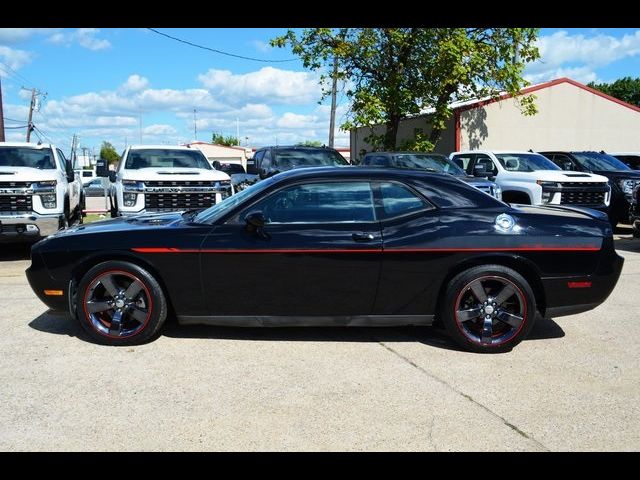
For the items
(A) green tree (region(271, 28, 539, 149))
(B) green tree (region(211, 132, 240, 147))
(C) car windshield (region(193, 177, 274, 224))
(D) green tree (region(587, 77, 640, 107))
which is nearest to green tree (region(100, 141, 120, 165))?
(B) green tree (region(211, 132, 240, 147))

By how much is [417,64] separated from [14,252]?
1479cm

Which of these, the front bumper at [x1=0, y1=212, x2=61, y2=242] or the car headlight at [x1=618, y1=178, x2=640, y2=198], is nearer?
the front bumper at [x1=0, y1=212, x2=61, y2=242]

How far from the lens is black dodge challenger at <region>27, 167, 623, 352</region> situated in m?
4.67

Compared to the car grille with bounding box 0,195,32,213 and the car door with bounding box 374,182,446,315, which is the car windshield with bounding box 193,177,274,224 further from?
the car grille with bounding box 0,195,32,213

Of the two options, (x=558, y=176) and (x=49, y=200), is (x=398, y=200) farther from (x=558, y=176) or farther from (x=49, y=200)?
(x=558, y=176)

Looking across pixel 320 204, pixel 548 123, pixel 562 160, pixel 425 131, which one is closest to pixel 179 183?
pixel 320 204

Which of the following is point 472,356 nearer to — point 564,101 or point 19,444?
point 19,444

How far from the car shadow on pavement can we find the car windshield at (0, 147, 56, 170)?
1568 mm

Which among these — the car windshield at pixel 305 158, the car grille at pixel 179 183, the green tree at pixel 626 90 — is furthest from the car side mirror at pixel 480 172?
the green tree at pixel 626 90

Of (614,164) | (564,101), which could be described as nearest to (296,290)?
(614,164)

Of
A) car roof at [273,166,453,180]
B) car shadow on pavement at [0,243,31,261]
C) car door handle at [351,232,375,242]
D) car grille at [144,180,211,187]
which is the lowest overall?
car shadow on pavement at [0,243,31,261]

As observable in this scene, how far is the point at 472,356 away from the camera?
4.69 m

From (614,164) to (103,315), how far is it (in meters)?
13.2
